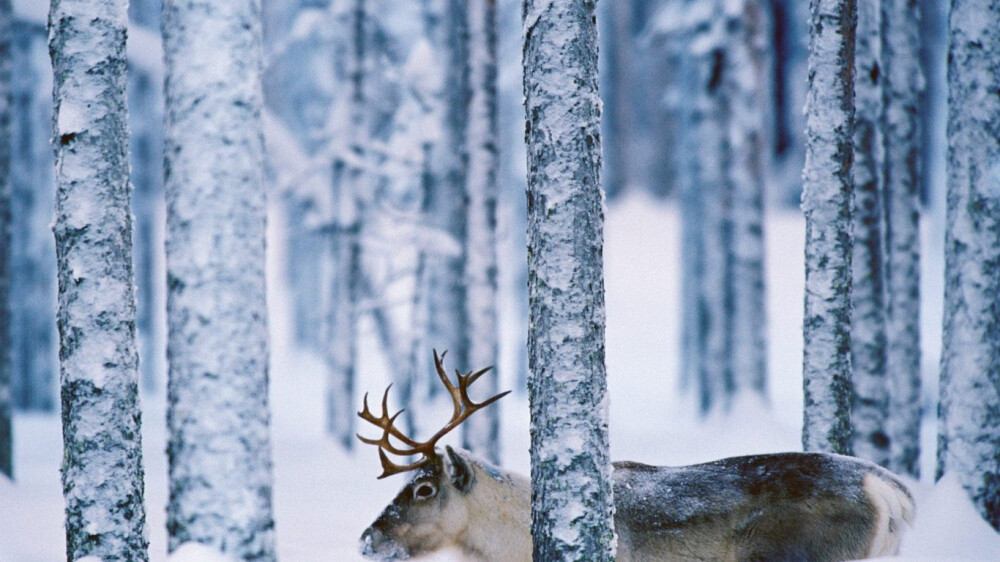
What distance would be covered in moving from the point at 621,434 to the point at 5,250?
9.21 m

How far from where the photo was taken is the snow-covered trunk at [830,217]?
6508 millimetres

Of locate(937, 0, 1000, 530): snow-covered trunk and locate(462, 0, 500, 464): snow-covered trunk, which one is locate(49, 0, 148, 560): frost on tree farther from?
locate(937, 0, 1000, 530): snow-covered trunk

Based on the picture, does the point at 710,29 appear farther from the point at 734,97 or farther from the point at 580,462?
the point at 580,462

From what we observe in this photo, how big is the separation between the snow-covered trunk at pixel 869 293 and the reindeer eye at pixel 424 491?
3985 mm

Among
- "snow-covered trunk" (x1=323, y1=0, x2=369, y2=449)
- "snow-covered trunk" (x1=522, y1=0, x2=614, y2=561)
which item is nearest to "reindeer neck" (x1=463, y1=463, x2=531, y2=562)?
"snow-covered trunk" (x1=522, y1=0, x2=614, y2=561)

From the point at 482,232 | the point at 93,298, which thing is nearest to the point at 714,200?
the point at 482,232

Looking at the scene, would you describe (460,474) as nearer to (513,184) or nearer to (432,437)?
(432,437)

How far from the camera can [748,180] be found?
1530cm

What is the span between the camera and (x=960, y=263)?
23.0ft

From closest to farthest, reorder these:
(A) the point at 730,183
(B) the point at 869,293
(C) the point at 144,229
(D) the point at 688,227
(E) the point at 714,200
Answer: (B) the point at 869,293
(A) the point at 730,183
(E) the point at 714,200
(D) the point at 688,227
(C) the point at 144,229

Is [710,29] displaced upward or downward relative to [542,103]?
upward

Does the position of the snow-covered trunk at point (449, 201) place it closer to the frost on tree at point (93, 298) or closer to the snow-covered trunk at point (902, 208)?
the snow-covered trunk at point (902, 208)

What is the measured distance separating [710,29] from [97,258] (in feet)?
42.7

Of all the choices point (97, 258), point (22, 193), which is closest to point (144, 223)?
point (22, 193)
